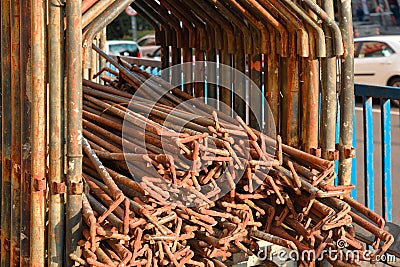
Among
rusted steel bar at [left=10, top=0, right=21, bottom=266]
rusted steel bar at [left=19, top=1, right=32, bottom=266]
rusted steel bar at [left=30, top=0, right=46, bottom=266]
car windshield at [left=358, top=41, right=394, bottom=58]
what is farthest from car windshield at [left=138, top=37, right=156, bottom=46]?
rusted steel bar at [left=30, top=0, right=46, bottom=266]

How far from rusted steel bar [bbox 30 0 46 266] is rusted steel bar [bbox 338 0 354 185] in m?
1.76

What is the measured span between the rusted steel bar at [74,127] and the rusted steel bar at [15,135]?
374 millimetres

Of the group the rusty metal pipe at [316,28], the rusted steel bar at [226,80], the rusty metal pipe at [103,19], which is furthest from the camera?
the rusted steel bar at [226,80]

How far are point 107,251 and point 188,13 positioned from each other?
226 centimetres

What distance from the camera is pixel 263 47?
14.0ft

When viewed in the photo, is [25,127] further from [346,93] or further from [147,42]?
[147,42]

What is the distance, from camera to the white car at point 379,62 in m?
15.1

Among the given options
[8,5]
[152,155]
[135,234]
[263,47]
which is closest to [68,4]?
[8,5]

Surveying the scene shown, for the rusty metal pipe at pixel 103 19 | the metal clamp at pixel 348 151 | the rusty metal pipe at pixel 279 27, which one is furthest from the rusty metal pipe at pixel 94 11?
the metal clamp at pixel 348 151

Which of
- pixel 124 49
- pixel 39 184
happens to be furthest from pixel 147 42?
pixel 39 184

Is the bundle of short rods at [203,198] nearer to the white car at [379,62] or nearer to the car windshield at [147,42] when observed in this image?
the white car at [379,62]

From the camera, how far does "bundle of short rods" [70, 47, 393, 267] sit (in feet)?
10.8

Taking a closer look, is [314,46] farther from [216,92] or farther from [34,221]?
[34,221]

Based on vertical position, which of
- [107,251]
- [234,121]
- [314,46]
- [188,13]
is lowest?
[107,251]
